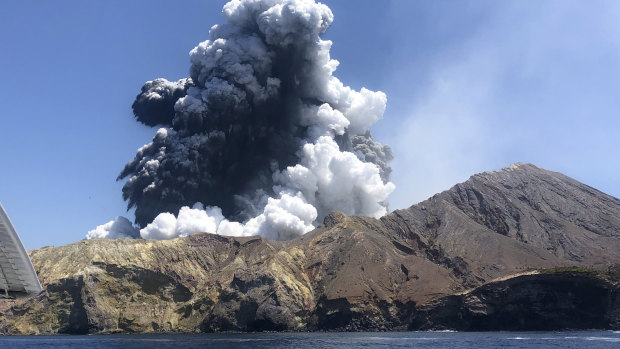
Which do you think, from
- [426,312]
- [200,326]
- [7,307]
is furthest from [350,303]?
[7,307]

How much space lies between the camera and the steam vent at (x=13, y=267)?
20391mm

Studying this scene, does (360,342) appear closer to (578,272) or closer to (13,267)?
(578,272)

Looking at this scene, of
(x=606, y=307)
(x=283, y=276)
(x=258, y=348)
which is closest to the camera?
(x=258, y=348)

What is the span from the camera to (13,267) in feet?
72.8

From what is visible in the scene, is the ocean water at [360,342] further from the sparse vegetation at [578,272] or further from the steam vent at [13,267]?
the steam vent at [13,267]

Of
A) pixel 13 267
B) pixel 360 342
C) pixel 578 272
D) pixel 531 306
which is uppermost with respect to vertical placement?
pixel 578 272

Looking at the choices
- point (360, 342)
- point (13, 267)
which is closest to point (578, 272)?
point (360, 342)

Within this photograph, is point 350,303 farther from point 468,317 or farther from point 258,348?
point 258,348

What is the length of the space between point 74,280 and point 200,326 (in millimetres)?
44201

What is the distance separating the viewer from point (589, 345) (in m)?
108

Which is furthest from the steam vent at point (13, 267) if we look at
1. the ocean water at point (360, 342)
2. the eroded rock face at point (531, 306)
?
the eroded rock face at point (531, 306)

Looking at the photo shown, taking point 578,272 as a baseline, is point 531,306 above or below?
below

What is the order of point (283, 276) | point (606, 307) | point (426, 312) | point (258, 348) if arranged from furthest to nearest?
point (283, 276)
point (426, 312)
point (606, 307)
point (258, 348)

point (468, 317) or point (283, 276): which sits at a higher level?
point (283, 276)
